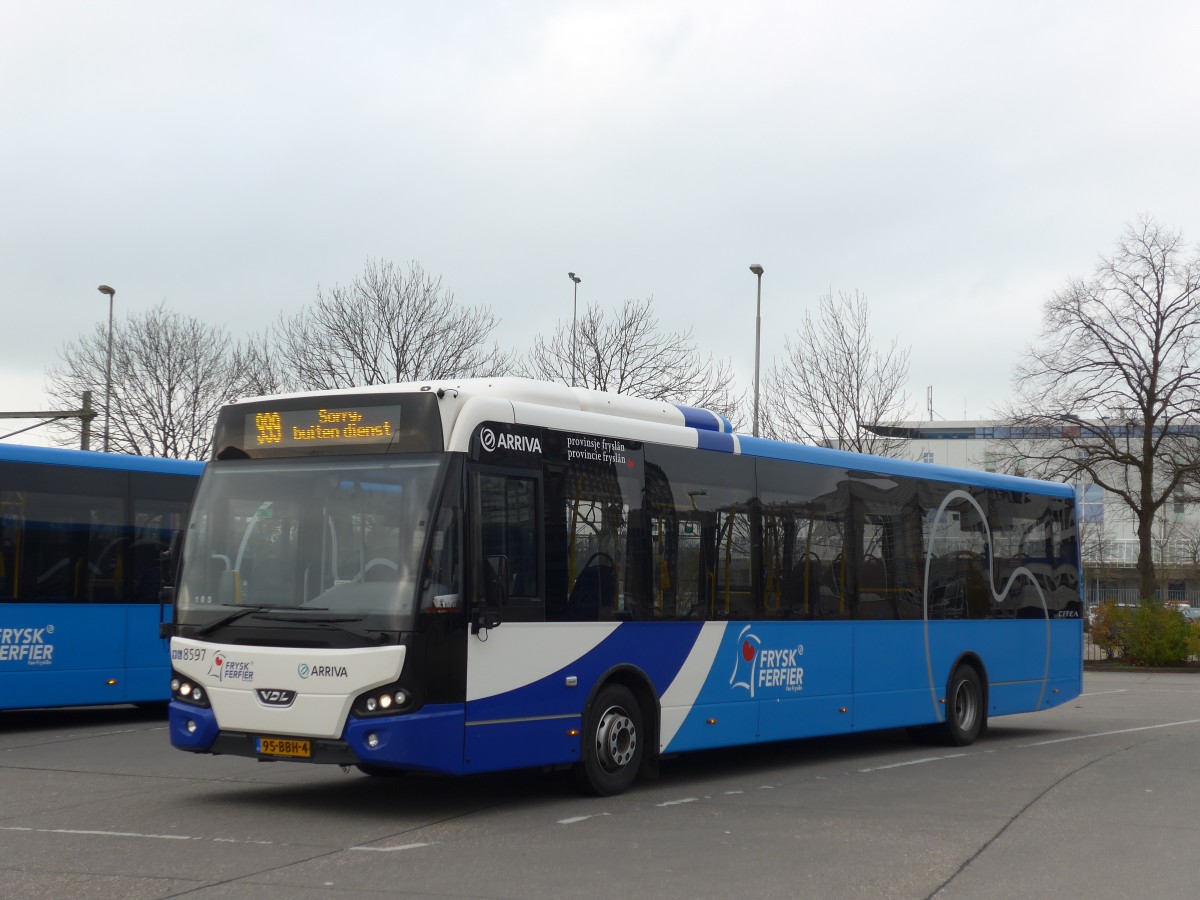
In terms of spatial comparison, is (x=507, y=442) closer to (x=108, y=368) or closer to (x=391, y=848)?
(x=391, y=848)

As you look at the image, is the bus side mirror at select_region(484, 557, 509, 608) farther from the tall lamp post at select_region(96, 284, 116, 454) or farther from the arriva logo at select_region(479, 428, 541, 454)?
the tall lamp post at select_region(96, 284, 116, 454)

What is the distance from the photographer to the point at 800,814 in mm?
10469

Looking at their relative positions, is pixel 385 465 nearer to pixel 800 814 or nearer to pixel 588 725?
pixel 588 725

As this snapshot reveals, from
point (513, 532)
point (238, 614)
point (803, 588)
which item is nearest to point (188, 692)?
point (238, 614)

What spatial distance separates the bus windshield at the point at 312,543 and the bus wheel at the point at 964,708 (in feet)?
27.3

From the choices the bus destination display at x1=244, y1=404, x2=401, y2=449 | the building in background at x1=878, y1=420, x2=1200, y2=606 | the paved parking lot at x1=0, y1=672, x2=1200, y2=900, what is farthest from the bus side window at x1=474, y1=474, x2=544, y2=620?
the building in background at x1=878, y1=420, x2=1200, y2=606

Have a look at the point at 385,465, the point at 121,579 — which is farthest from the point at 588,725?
the point at 121,579

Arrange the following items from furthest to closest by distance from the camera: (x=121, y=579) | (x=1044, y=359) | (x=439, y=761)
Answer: (x=1044, y=359) < (x=121, y=579) < (x=439, y=761)

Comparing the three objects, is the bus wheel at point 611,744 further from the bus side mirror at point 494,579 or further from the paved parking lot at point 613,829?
the bus side mirror at point 494,579

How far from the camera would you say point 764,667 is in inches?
515

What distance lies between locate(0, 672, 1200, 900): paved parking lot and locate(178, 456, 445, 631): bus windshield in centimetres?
144

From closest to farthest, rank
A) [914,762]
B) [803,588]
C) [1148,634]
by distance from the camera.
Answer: [803,588]
[914,762]
[1148,634]

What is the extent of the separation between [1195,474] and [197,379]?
1106 inches

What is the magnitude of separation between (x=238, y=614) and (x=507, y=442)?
2.26 meters
